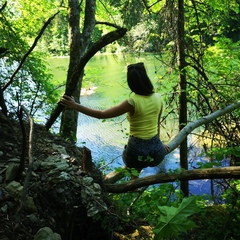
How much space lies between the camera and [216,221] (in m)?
3.41

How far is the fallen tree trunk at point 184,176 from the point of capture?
241cm

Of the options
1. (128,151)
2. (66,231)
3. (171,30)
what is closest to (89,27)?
(171,30)

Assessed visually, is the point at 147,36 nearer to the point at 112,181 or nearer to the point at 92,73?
the point at 112,181

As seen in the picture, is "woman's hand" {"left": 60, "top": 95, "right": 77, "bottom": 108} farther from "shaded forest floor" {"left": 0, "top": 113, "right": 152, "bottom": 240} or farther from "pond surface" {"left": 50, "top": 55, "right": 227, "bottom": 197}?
"pond surface" {"left": 50, "top": 55, "right": 227, "bottom": 197}

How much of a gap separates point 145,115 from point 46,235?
146cm

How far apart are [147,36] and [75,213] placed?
4186 millimetres

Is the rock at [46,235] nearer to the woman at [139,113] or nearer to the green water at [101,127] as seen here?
the woman at [139,113]

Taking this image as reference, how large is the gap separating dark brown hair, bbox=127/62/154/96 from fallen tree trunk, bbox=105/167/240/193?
2.75ft

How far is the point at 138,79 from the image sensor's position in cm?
264

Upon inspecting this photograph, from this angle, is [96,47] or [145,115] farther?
[145,115]

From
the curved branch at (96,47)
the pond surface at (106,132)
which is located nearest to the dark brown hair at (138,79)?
the curved branch at (96,47)

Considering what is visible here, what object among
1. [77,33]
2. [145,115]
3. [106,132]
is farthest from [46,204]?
[106,132]

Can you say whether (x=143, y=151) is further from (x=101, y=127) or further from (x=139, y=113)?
(x=101, y=127)

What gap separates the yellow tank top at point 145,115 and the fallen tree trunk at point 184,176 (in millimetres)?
551
